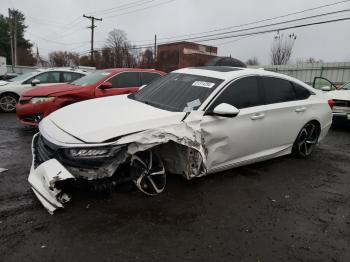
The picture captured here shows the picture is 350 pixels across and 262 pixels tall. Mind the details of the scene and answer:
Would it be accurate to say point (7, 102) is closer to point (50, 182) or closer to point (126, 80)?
point (126, 80)

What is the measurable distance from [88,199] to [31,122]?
3.75 m

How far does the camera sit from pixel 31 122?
6.36 m

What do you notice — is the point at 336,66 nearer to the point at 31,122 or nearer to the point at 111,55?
the point at 31,122

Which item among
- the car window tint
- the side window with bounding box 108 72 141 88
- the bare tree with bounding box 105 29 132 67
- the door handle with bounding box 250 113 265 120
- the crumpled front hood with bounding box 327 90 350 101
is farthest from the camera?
the bare tree with bounding box 105 29 132 67

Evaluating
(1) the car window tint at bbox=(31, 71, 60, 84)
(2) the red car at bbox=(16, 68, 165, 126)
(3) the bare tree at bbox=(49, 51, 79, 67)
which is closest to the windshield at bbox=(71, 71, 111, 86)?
(2) the red car at bbox=(16, 68, 165, 126)

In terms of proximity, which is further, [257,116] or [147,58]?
[147,58]

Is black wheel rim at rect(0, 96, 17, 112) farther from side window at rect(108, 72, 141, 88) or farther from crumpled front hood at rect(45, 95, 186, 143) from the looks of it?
crumpled front hood at rect(45, 95, 186, 143)

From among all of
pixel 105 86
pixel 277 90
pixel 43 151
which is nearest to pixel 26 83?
pixel 105 86

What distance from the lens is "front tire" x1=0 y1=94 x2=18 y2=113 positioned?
9.55 metres

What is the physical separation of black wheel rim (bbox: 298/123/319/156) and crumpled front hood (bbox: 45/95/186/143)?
106 inches

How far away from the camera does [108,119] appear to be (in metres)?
3.40

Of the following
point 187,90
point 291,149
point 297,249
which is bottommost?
point 297,249

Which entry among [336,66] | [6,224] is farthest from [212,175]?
[336,66]

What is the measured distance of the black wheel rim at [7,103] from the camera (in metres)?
9.57
